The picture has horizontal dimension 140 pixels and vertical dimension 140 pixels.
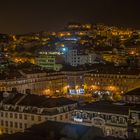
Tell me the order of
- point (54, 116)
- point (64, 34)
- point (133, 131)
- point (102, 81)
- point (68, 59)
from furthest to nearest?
point (64, 34)
point (68, 59)
point (102, 81)
point (54, 116)
point (133, 131)

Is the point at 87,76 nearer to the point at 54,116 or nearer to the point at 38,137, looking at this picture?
the point at 54,116

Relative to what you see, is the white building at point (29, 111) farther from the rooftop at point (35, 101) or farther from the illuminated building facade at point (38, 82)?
the illuminated building facade at point (38, 82)

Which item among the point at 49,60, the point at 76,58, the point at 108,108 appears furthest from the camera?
the point at 76,58

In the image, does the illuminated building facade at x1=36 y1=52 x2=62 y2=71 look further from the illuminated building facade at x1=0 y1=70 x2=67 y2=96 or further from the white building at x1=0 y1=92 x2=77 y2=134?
the white building at x1=0 y1=92 x2=77 y2=134

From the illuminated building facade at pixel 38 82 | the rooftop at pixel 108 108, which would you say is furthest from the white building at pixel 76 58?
the rooftop at pixel 108 108

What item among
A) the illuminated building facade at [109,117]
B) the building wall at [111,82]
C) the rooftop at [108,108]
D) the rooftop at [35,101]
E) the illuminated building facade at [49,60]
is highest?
the illuminated building facade at [49,60]

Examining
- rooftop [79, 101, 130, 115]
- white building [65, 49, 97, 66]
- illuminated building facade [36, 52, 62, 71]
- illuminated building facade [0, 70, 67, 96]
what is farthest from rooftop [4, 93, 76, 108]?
white building [65, 49, 97, 66]

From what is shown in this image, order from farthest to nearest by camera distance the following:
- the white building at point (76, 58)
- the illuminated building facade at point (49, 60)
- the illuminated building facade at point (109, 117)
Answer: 1. the white building at point (76, 58)
2. the illuminated building facade at point (49, 60)
3. the illuminated building facade at point (109, 117)

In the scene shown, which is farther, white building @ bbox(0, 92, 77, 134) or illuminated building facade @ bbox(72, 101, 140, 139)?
white building @ bbox(0, 92, 77, 134)

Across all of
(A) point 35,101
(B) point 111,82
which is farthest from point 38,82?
(A) point 35,101

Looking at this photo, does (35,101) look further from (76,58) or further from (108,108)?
(76,58)

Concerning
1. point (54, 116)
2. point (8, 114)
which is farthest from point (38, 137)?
point (8, 114)
